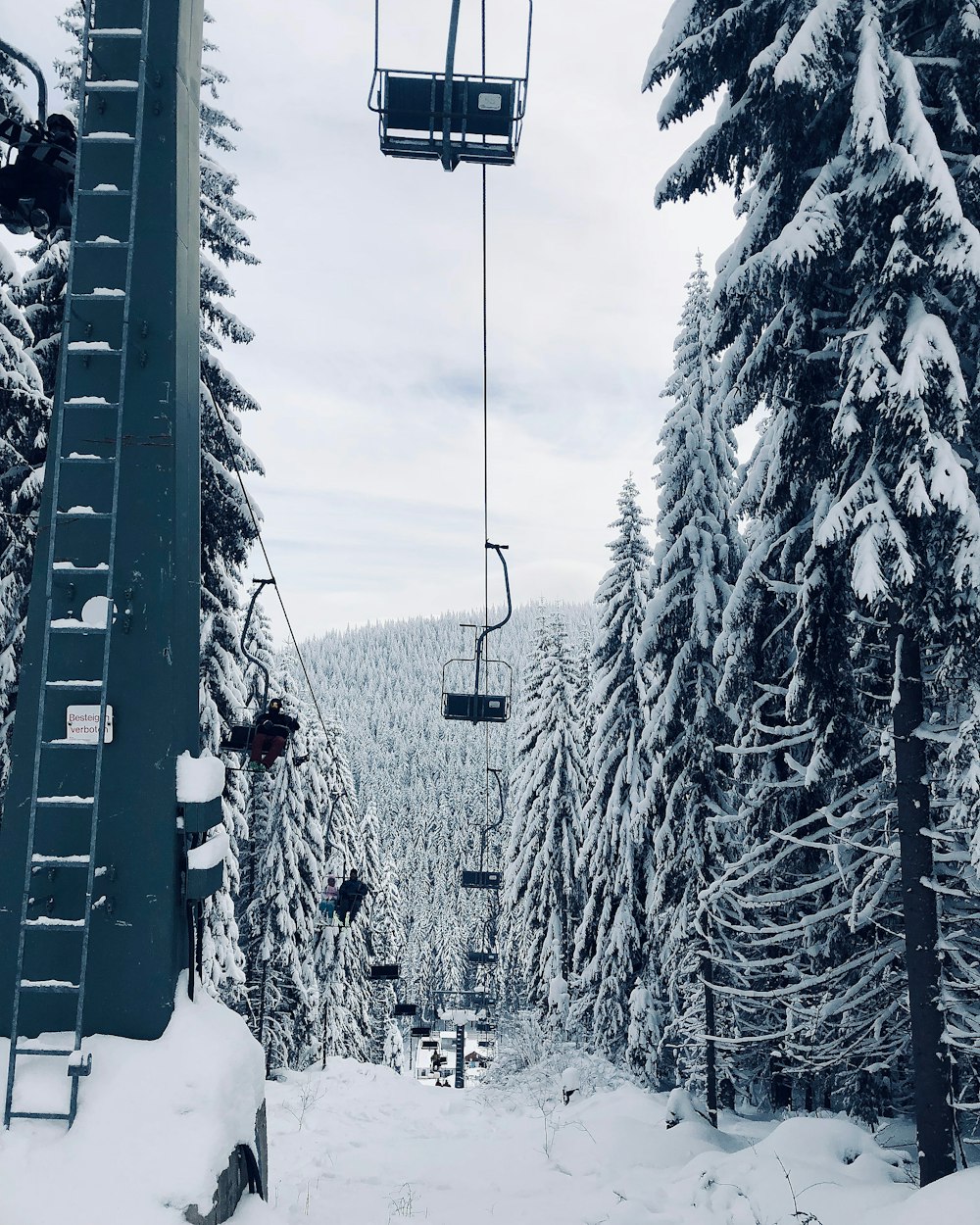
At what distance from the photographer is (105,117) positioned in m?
6.35

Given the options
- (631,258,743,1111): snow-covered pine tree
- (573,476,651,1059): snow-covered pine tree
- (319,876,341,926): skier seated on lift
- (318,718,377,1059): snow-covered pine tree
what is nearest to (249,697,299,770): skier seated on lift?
(631,258,743,1111): snow-covered pine tree

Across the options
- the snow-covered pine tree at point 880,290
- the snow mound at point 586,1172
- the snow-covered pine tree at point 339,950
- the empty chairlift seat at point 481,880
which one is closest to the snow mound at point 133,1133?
the snow mound at point 586,1172

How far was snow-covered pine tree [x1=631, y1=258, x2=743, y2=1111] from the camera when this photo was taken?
1562cm

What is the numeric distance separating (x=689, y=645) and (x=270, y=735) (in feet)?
27.0

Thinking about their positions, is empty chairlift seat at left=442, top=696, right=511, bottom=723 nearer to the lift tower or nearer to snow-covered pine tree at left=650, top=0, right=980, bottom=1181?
snow-covered pine tree at left=650, top=0, right=980, bottom=1181

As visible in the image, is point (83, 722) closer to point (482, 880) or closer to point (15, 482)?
point (15, 482)

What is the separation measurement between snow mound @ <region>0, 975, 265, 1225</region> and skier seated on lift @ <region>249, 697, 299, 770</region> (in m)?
5.88

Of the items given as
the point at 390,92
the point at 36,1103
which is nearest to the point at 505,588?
the point at 390,92

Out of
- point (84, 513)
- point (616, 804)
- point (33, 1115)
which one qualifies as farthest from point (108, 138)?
point (616, 804)

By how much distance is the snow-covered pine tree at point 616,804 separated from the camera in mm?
20391

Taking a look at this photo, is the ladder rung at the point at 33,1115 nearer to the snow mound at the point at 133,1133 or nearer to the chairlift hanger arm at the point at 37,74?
the snow mound at the point at 133,1133

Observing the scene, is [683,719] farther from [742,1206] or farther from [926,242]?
[926,242]

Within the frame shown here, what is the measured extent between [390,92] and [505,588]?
323 inches

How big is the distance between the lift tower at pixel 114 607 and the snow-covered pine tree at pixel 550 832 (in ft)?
70.9
